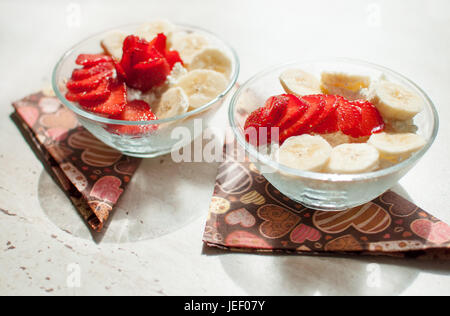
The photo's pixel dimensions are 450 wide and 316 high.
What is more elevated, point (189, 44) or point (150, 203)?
point (189, 44)

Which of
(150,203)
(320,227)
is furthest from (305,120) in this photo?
(150,203)

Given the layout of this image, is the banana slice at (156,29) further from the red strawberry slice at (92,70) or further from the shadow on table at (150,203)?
the shadow on table at (150,203)

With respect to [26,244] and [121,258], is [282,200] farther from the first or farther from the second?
[26,244]

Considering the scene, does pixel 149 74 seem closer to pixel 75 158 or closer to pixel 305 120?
pixel 75 158

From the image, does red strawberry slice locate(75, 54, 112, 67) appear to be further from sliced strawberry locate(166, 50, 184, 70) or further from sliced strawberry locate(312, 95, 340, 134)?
sliced strawberry locate(312, 95, 340, 134)

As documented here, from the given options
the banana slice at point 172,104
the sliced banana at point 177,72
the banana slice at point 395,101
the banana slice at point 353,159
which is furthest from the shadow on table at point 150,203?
the banana slice at point 395,101

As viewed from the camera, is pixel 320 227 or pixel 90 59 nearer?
pixel 320 227
